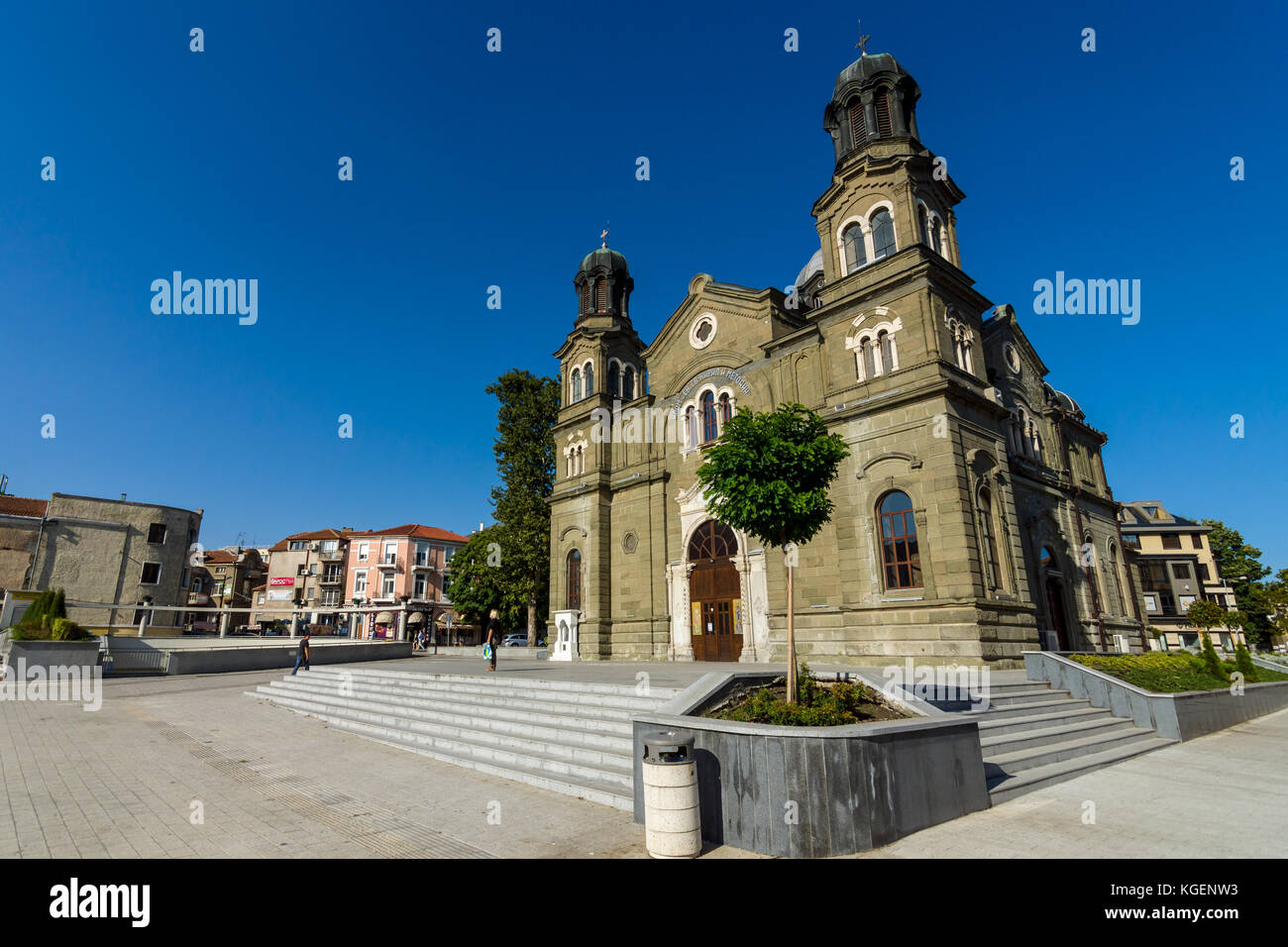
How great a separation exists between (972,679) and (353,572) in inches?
2446

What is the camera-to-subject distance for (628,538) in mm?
27359

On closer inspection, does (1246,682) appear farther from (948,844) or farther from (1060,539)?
(948,844)

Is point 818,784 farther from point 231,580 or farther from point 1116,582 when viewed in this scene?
point 231,580

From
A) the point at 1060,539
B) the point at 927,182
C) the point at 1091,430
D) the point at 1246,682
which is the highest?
the point at 927,182

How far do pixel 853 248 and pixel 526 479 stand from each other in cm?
2291

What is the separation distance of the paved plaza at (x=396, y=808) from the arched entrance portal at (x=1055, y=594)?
1095cm

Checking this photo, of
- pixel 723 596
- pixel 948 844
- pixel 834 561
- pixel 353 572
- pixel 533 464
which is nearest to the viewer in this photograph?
pixel 948 844

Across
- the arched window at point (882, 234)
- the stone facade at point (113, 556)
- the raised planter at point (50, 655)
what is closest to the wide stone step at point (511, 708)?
the raised planter at point (50, 655)

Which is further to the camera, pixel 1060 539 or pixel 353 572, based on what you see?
pixel 353 572

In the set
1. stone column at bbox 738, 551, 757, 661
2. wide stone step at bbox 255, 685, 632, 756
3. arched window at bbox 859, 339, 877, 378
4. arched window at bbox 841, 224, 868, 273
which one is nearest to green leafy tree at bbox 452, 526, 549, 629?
stone column at bbox 738, 551, 757, 661

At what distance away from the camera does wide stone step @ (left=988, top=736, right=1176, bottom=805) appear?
8329 millimetres

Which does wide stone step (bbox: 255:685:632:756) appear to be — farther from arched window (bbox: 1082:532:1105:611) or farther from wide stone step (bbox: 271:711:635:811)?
arched window (bbox: 1082:532:1105:611)

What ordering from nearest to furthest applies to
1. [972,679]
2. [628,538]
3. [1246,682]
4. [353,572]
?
[972,679]
[1246,682]
[628,538]
[353,572]
